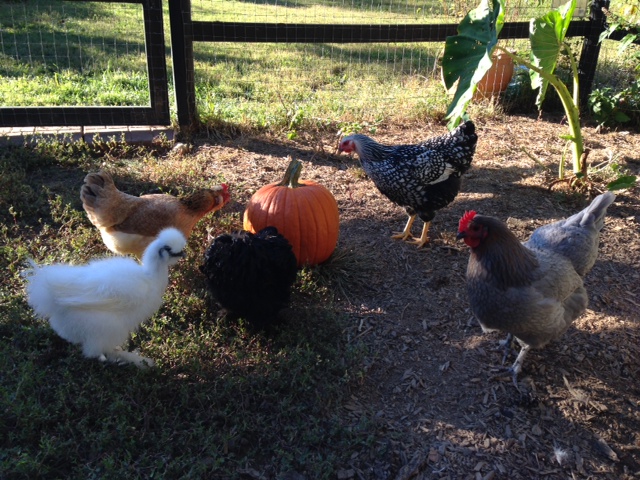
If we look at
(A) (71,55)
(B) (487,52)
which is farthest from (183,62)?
(B) (487,52)

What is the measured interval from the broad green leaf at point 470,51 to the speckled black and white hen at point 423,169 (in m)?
0.28

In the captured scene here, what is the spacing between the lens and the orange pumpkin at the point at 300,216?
3957 millimetres

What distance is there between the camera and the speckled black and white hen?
442cm

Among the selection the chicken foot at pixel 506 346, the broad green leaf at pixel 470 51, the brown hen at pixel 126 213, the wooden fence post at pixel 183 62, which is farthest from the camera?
the wooden fence post at pixel 183 62

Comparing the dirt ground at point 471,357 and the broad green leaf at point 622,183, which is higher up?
the broad green leaf at point 622,183

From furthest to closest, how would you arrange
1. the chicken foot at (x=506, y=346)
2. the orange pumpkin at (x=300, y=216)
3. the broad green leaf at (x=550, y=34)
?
the broad green leaf at (x=550, y=34) → the orange pumpkin at (x=300, y=216) → the chicken foot at (x=506, y=346)

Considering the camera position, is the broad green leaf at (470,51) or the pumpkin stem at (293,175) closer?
the pumpkin stem at (293,175)

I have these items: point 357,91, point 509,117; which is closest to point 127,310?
point 357,91

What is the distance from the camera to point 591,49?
756cm

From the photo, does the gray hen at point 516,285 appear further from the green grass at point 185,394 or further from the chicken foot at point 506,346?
the green grass at point 185,394

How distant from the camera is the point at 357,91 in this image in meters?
8.04

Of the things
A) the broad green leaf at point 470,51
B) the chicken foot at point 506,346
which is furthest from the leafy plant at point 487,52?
the chicken foot at point 506,346

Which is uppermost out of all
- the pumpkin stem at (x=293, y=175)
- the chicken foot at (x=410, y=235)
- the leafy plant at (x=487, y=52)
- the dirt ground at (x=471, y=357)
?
the leafy plant at (x=487, y=52)

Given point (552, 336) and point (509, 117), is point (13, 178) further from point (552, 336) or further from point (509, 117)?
point (509, 117)
